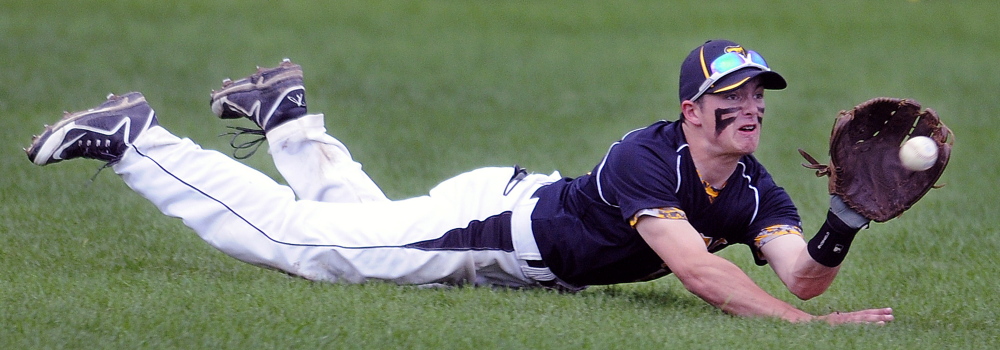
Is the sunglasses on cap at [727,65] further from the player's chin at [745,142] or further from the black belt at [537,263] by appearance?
the black belt at [537,263]

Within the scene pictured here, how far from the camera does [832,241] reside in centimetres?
443

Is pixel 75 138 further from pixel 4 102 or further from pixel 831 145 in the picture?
pixel 4 102

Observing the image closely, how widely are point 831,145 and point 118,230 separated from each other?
3.58 meters

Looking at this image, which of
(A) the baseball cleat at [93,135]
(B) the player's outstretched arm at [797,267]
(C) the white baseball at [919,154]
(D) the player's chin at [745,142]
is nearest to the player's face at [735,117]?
(D) the player's chin at [745,142]

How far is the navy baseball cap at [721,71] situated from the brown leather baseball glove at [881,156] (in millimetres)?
360

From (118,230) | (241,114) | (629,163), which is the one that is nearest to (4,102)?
(118,230)

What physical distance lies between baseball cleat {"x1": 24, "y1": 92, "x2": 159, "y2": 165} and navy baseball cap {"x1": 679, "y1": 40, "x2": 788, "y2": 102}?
2.27 m

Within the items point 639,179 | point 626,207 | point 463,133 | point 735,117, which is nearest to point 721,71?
point 735,117

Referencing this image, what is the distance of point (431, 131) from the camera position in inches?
412

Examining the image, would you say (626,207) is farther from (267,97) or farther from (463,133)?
(463,133)

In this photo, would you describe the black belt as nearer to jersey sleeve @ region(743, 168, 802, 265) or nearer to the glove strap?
jersey sleeve @ region(743, 168, 802, 265)

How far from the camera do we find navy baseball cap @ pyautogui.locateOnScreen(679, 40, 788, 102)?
4.65 metres

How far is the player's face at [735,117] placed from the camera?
15.3 feet

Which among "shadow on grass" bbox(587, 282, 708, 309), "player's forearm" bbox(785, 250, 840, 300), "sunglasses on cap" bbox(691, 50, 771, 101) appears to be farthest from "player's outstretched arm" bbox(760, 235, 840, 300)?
"sunglasses on cap" bbox(691, 50, 771, 101)
